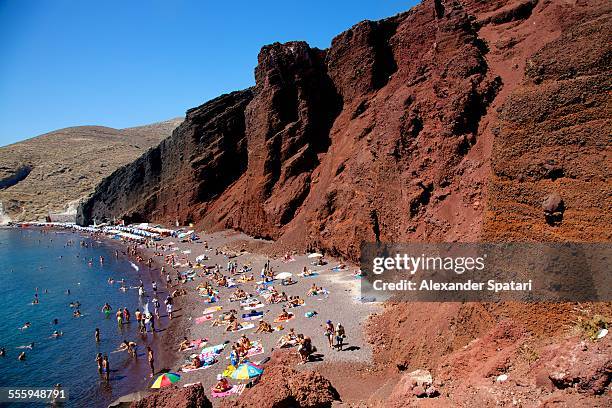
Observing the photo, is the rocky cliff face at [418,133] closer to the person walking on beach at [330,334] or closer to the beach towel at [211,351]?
the person walking on beach at [330,334]

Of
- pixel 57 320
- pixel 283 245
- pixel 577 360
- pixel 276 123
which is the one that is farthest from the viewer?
pixel 276 123

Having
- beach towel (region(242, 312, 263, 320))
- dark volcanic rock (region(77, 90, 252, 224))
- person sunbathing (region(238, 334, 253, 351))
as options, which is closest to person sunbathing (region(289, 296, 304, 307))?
beach towel (region(242, 312, 263, 320))

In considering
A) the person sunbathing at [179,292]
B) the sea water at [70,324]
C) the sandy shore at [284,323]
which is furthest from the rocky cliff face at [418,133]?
the sea water at [70,324]

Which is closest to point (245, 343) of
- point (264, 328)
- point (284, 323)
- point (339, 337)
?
point (264, 328)

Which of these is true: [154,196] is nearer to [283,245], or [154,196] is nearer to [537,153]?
[283,245]

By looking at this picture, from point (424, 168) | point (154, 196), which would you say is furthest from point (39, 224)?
point (424, 168)

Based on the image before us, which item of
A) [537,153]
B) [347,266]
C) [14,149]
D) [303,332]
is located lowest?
[303,332]
